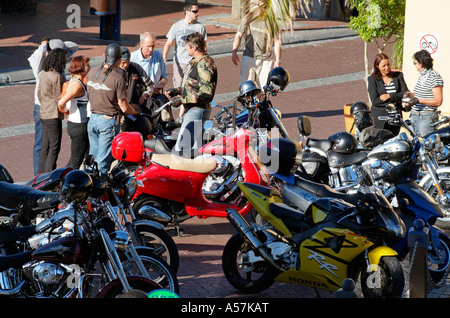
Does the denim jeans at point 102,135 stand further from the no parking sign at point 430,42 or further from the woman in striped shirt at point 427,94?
the no parking sign at point 430,42

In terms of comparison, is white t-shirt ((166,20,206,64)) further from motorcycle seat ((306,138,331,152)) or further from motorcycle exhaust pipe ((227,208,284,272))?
motorcycle exhaust pipe ((227,208,284,272))

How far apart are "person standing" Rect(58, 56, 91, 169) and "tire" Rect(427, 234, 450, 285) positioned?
417 cm

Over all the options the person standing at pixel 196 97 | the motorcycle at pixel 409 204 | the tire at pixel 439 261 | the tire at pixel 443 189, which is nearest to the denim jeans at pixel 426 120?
the tire at pixel 443 189

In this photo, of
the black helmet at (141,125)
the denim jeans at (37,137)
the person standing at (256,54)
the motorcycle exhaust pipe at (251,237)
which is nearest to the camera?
the motorcycle exhaust pipe at (251,237)

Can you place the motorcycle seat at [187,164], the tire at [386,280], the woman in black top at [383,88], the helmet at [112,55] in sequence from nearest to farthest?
the tire at [386,280]
the motorcycle seat at [187,164]
the helmet at [112,55]
the woman in black top at [383,88]

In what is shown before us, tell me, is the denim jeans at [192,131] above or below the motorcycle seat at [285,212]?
above

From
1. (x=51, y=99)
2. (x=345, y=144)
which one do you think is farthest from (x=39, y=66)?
(x=345, y=144)

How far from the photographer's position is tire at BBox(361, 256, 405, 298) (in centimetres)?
568

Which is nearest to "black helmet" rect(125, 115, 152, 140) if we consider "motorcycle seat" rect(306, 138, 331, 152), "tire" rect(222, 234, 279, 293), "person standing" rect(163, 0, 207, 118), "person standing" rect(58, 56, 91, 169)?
"person standing" rect(58, 56, 91, 169)

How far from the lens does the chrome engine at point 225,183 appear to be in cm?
776

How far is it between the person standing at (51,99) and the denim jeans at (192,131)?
150cm

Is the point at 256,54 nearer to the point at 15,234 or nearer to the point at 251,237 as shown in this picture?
the point at 251,237

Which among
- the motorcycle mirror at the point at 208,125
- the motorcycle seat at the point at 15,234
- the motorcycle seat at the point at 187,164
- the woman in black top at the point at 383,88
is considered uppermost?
the woman in black top at the point at 383,88
